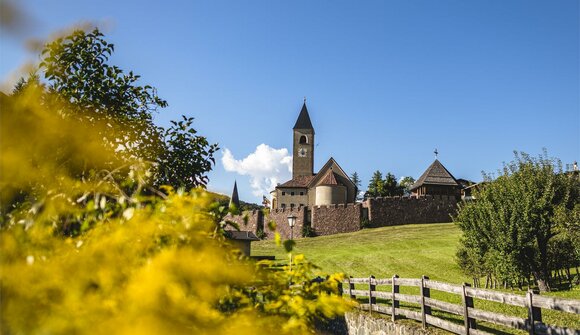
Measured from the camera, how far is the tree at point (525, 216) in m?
16.5

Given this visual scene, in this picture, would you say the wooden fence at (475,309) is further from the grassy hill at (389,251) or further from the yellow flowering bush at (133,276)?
the grassy hill at (389,251)

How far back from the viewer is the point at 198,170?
24.9 feet

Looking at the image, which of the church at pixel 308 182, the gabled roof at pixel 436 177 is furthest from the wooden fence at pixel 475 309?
the gabled roof at pixel 436 177

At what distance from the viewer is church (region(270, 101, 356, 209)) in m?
60.8

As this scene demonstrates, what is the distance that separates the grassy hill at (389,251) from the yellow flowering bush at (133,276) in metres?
21.9

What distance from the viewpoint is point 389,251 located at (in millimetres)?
33625

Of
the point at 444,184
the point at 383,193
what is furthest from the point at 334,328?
the point at 383,193

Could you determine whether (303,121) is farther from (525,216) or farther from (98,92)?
(98,92)

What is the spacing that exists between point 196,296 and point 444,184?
5838 cm

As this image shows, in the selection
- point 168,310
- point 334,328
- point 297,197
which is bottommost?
point 334,328

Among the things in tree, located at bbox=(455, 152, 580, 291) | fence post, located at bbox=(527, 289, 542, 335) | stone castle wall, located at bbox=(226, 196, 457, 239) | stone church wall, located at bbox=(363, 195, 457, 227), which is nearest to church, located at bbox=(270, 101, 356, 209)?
stone castle wall, located at bbox=(226, 196, 457, 239)

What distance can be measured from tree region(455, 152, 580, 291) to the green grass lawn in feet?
3.76

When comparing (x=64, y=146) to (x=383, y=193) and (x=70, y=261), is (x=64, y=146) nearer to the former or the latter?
(x=70, y=261)

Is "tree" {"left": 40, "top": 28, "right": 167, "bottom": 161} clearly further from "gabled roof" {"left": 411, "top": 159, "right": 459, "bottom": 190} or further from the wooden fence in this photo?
"gabled roof" {"left": 411, "top": 159, "right": 459, "bottom": 190}
